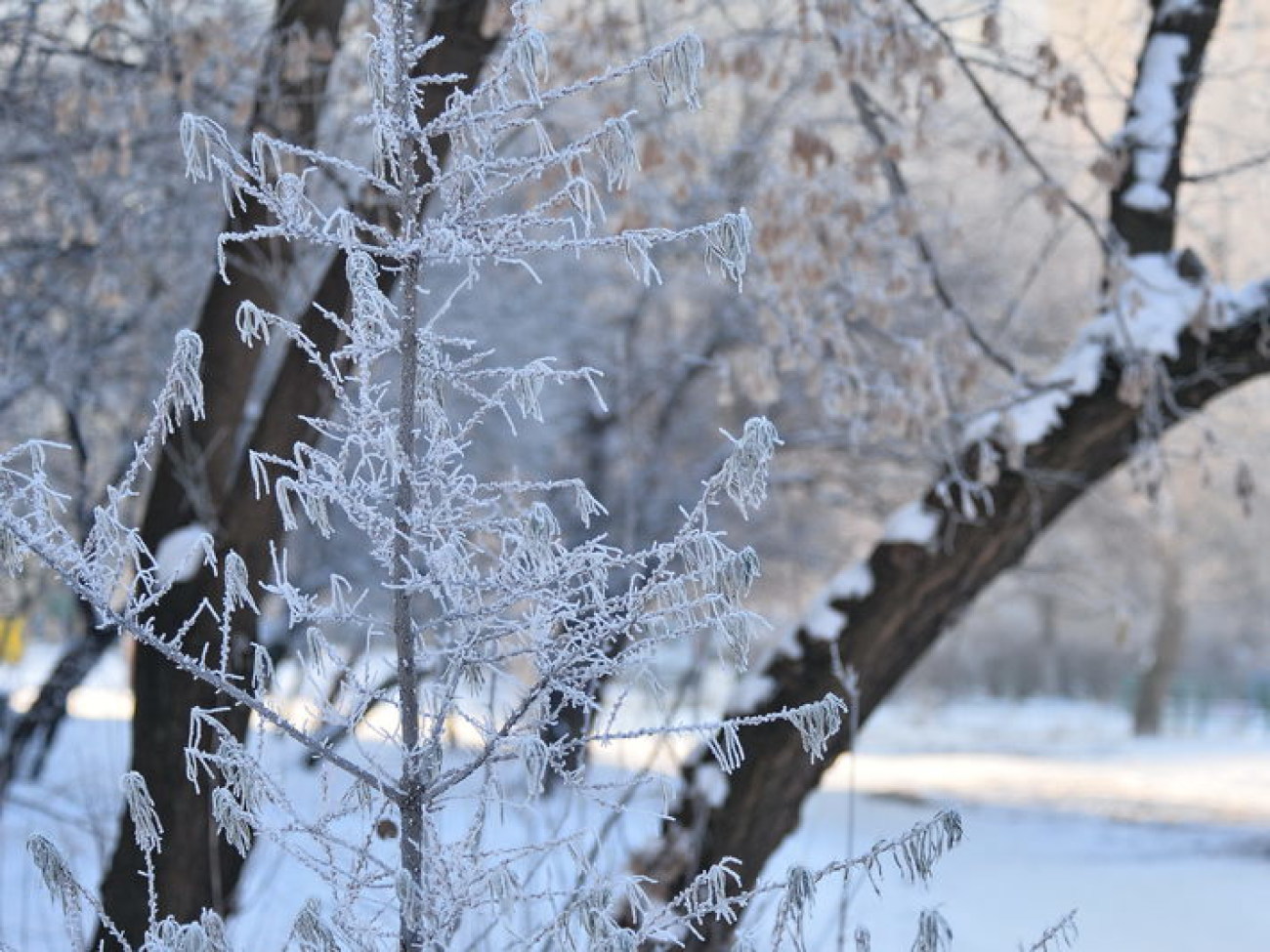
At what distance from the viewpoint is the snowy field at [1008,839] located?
8.29 metres

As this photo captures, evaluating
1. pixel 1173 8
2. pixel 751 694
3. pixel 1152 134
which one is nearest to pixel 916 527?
pixel 751 694

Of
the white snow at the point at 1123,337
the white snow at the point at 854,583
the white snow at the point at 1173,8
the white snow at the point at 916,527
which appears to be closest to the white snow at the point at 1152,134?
the white snow at the point at 1173,8

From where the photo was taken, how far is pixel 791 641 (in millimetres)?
6094

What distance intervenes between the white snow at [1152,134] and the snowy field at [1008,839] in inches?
95.5

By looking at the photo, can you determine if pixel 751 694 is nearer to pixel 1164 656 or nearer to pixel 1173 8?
pixel 1173 8

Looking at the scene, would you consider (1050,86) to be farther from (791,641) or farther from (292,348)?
(292,348)

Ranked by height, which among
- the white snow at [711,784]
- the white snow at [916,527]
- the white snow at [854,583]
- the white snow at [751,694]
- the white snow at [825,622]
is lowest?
the white snow at [711,784]

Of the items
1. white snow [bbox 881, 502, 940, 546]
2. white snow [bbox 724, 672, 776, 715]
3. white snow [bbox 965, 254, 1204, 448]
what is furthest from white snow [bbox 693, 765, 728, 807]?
white snow [bbox 965, 254, 1204, 448]

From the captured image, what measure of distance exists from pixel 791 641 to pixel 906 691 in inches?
1284

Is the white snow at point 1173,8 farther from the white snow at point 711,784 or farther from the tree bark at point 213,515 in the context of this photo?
the white snow at point 711,784

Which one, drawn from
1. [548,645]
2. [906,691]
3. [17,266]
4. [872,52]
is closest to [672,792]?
[548,645]

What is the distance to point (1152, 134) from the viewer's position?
6.27m

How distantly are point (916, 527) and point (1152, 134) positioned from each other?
1.58 m

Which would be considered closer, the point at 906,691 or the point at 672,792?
the point at 672,792
